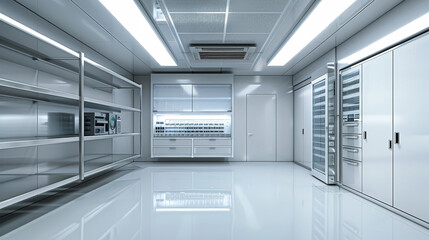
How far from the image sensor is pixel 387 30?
3.55m

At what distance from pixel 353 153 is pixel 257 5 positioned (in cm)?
300

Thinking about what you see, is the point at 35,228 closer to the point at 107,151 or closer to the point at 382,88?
the point at 107,151

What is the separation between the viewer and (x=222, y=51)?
17.1 ft

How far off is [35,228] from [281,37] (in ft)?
15.1

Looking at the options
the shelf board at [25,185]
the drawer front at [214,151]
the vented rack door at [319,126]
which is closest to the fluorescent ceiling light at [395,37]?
the vented rack door at [319,126]

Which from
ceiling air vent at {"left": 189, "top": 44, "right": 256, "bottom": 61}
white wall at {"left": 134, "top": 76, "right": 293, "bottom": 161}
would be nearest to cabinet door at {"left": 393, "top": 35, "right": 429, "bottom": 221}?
ceiling air vent at {"left": 189, "top": 44, "right": 256, "bottom": 61}

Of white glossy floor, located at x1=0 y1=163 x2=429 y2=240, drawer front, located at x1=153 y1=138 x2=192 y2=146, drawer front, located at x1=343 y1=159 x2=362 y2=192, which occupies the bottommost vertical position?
white glossy floor, located at x1=0 y1=163 x2=429 y2=240

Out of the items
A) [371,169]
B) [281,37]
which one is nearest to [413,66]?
[371,169]

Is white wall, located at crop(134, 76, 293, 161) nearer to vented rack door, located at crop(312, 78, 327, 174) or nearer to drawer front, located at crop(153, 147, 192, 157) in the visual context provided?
drawer front, located at crop(153, 147, 192, 157)

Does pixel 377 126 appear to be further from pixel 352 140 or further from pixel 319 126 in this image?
pixel 319 126

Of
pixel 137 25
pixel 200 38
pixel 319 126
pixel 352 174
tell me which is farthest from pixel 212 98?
pixel 352 174

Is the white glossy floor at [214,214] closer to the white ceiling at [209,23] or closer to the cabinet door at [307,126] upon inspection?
the cabinet door at [307,126]

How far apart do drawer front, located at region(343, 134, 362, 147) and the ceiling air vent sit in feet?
7.95

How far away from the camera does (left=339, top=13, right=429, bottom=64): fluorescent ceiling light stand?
2928 mm
